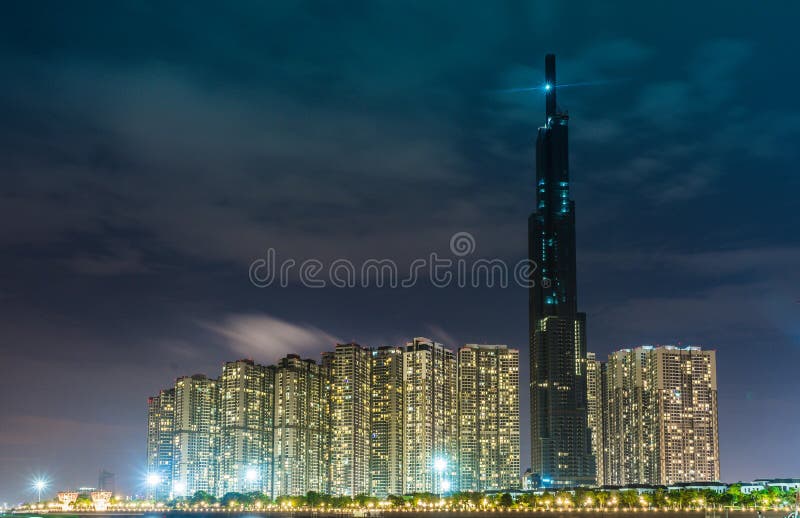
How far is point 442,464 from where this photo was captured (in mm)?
195000

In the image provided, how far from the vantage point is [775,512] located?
7741 inches

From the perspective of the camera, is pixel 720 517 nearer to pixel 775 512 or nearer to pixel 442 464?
pixel 775 512

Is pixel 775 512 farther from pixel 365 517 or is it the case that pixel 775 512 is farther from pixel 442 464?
pixel 365 517

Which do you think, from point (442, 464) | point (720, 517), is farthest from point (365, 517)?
point (720, 517)

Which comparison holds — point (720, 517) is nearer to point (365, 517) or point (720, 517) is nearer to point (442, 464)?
point (442, 464)

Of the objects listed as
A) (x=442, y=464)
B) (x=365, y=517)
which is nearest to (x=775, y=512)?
(x=442, y=464)

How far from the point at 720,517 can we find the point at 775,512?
34.0 feet

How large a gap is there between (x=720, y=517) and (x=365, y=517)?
6964cm

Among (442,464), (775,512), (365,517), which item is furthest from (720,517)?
(365,517)

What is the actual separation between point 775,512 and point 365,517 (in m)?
79.7

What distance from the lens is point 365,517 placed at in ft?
643

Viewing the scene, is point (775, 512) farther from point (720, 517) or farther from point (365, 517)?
point (365, 517)
